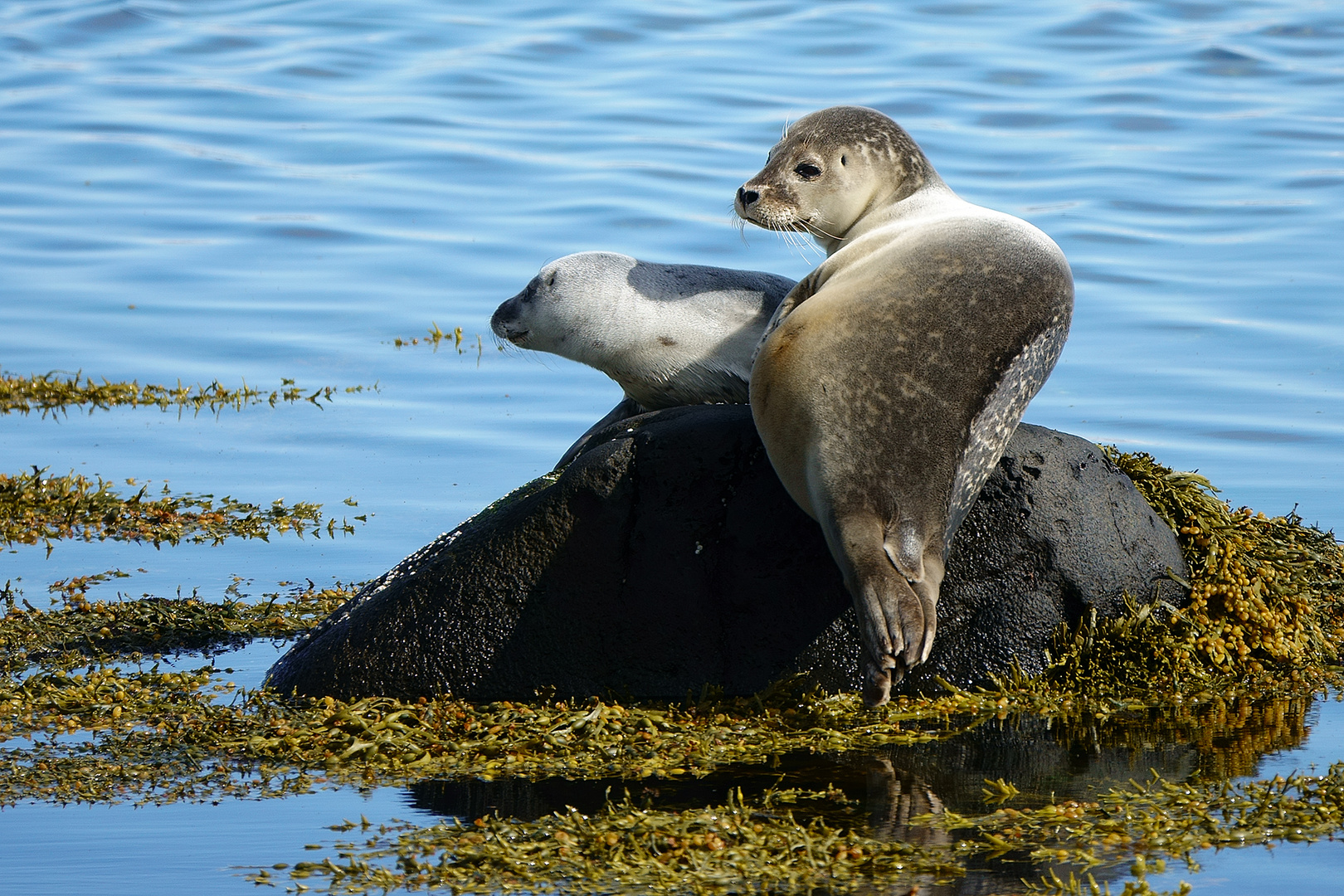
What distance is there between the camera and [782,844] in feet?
14.3

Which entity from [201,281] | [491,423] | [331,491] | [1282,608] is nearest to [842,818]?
[1282,608]

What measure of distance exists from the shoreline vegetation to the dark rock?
108 millimetres

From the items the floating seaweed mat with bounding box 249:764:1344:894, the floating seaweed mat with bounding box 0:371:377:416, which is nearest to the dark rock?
the floating seaweed mat with bounding box 249:764:1344:894

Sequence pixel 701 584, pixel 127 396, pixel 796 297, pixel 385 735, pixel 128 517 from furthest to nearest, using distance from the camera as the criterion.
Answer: pixel 127 396 < pixel 128 517 < pixel 796 297 < pixel 701 584 < pixel 385 735

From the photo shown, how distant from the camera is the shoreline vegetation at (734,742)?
14.0 ft

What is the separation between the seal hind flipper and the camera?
527cm

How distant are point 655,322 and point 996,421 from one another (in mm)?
1495

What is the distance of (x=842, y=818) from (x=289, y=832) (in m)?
1.41

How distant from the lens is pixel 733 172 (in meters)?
18.1

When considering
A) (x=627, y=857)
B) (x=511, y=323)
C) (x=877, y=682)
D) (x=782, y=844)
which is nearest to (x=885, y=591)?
(x=877, y=682)

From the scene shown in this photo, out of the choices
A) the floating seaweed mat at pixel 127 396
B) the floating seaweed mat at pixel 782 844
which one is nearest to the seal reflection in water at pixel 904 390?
the floating seaweed mat at pixel 782 844

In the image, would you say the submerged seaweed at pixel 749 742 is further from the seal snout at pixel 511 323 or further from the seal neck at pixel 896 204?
the seal snout at pixel 511 323

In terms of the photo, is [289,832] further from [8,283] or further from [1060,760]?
[8,283]

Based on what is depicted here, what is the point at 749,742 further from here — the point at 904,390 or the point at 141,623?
the point at 141,623
